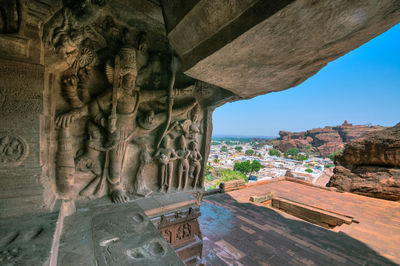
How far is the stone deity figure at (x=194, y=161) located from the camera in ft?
10.8

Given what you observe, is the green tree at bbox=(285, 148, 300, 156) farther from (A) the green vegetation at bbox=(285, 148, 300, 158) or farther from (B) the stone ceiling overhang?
(B) the stone ceiling overhang

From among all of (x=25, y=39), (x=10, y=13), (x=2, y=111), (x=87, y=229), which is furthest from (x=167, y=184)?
(x=10, y=13)

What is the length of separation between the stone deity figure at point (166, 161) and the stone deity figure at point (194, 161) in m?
0.37

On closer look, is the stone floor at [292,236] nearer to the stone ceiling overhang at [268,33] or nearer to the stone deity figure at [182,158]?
the stone deity figure at [182,158]

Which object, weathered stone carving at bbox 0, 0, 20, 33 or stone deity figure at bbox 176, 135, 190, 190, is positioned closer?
weathered stone carving at bbox 0, 0, 20, 33

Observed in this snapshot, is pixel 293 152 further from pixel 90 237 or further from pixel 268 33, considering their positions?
pixel 90 237

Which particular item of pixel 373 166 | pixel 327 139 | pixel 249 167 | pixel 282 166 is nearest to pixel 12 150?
pixel 373 166

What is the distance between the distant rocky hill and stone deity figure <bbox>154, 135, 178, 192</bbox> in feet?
150

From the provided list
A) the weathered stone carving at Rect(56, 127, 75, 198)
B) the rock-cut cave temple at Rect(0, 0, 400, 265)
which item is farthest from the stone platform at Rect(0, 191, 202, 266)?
the weathered stone carving at Rect(56, 127, 75, 198)

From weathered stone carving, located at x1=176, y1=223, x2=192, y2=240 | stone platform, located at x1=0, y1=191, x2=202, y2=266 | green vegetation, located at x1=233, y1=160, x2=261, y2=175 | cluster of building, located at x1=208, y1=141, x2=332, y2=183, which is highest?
stone platform, located at x1=0, y1=191, x2=202, y2=266

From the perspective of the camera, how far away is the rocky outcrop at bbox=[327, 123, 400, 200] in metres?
6.80

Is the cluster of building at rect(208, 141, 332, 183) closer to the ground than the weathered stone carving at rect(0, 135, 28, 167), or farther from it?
closer to the ground

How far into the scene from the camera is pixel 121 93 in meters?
2.36

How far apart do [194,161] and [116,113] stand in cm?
167
